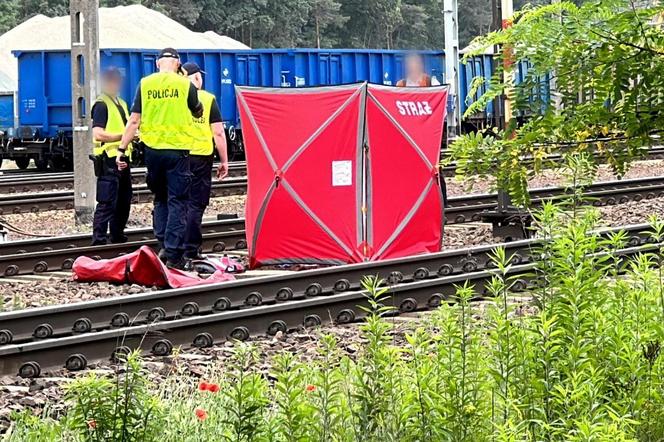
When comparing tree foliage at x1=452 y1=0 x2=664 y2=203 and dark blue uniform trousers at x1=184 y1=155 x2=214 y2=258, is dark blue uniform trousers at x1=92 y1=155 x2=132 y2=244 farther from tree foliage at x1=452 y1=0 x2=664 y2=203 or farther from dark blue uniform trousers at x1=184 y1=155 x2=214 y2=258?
tree foliage at x1=452 y1=0 x2=664 y2=203

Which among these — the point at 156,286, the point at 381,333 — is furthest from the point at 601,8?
the point at 156,286

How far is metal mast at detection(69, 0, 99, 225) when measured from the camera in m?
17.3

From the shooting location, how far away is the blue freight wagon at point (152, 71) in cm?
3400

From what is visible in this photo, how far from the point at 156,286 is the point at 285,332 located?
2218 millimetres

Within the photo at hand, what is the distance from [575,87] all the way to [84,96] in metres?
13.4

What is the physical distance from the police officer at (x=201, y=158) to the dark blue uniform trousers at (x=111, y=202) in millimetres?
1412

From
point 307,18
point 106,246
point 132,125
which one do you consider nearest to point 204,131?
point 132,125

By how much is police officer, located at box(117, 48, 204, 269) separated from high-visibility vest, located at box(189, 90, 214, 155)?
41cm

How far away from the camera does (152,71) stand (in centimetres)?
3544

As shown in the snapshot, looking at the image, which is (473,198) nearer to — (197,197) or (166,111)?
(197,197)

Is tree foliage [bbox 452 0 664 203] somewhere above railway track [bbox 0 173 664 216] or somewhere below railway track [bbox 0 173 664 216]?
above

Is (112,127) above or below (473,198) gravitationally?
above

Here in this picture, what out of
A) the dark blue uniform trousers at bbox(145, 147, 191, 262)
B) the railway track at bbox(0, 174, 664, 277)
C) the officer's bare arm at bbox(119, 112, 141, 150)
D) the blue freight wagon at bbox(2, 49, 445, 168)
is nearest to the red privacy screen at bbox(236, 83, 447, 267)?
the dark blue uniform trousers at bbox(145, 147, 191, 262)

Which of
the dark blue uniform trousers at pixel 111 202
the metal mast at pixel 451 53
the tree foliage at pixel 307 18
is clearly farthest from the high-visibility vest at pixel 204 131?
the tree foliage at pixel 307 18
